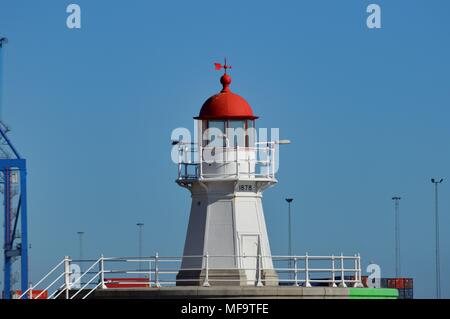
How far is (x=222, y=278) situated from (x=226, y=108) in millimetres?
5506

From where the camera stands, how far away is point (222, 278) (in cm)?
4922

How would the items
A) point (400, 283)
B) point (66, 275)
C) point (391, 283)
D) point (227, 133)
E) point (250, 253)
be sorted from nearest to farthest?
point (66, 275), point (250, 253), point (227, 133), point (391, 283), point (400, 283)

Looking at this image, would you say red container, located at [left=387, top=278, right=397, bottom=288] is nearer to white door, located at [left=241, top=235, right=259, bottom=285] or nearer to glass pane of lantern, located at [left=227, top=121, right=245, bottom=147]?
white door, located at [left=241, top=235, right=259, bottom=285]

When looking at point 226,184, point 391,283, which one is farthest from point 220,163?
point 391,283

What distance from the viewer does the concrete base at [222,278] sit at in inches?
1928

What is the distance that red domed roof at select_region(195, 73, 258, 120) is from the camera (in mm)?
51000

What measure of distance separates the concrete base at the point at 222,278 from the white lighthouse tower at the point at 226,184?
0.39 meters

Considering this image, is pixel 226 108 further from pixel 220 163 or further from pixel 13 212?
pixel 13 212

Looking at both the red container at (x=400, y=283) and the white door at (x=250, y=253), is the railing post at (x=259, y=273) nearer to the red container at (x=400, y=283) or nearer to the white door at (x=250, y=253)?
the white door at (x=250, y=253)

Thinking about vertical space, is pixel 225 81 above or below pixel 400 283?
above

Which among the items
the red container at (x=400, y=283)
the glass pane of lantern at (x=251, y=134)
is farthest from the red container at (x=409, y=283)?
the glass pane of lantern at (x=251, y=134)
